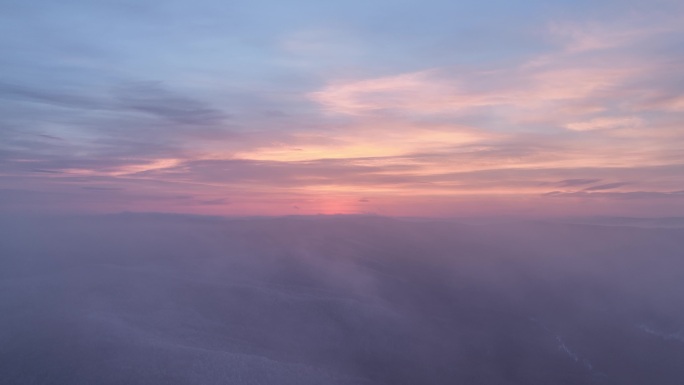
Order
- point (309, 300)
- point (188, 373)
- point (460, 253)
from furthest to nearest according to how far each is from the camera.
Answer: point (460, 253) → point (309, 300) → point (188, 373)

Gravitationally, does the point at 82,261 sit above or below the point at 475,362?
above

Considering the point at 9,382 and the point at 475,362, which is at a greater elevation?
the point at 9,382

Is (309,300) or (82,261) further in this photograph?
(82,261)

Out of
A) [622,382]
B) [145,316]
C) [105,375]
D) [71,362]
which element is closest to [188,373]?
[105,375]

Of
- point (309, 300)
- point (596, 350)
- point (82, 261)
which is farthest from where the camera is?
point (82, 261)

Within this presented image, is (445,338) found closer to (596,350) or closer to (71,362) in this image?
(596,350)

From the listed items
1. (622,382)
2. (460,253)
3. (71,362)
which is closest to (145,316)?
(71,362)

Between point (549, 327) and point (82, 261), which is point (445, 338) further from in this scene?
point (82, 261)

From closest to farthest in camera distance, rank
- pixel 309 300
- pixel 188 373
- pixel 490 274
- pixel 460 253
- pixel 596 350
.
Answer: pixel 188 373 < pixel 596 350 < pixel 309 300 < pixel 490 274 < pixel 460 253

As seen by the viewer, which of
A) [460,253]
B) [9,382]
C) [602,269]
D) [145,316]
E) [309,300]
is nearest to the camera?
[9,382]
